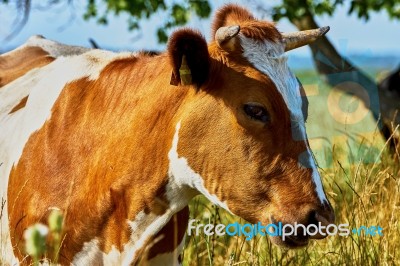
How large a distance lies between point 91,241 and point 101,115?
1.93ft

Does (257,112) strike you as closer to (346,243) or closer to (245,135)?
(245,135)

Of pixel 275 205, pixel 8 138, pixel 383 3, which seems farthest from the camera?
pixel 383 3

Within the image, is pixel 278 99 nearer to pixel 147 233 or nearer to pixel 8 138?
pixel 147 233

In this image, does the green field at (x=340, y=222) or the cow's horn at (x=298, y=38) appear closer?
the cow's horn at (x=298, y=38)

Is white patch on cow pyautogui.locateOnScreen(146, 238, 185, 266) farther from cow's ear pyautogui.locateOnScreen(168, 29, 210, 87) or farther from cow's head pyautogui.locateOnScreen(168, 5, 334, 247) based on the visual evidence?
cow's ear pyautogui.locateOnScreen(168, 29, 210, 87)

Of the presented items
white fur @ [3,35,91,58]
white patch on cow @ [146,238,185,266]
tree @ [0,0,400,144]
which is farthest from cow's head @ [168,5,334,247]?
tree @ [0,0,400,144]

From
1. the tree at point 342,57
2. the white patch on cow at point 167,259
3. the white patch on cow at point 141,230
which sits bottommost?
the tree at point 342,57

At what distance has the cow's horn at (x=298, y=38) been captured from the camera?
141 inches

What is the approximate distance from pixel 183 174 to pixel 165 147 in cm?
15

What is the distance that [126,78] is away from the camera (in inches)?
147

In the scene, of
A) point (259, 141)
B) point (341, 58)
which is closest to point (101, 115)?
point (259, 141)

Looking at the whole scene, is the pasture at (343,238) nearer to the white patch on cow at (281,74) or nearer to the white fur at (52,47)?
the white patch on cow at (281,74)

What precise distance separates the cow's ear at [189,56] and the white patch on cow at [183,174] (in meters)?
0.21

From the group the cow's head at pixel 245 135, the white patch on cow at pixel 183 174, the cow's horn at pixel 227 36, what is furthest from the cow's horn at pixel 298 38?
the white patch on cow at pixel 183 174
